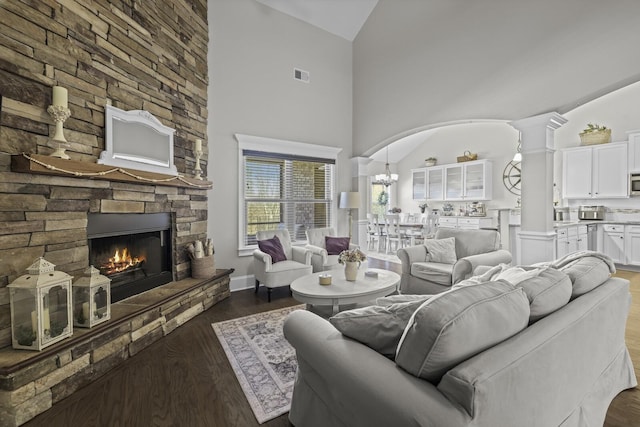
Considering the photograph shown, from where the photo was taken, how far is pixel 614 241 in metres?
5.70

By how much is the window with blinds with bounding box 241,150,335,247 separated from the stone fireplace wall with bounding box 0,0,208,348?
1.18 meters

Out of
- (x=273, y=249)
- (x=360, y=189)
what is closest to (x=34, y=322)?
(x=273, y=249)

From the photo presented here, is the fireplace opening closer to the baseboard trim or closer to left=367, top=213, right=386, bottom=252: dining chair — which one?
the baseboard trim

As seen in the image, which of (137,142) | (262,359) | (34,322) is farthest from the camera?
(137,142)

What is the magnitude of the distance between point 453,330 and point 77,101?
122 inches

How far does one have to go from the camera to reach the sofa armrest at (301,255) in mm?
4231

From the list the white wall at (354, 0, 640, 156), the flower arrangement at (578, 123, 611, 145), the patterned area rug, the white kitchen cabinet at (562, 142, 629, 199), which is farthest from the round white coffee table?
the flower arrangement at (578, 123, 611, 145)

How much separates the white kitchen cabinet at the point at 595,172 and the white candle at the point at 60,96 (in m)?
8.18

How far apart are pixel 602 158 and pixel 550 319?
6.72 meters

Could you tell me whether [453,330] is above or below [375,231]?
above

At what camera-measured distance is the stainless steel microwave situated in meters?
5.62

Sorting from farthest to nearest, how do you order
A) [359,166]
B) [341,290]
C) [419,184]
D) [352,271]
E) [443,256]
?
1. [419,184]
2. [359,166]
3. [443,256]
4. [352,271]
5. [341,290]

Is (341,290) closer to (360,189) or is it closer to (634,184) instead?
(360,189)

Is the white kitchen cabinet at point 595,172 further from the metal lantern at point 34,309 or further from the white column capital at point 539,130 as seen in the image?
the metal lantern at point 34,309
